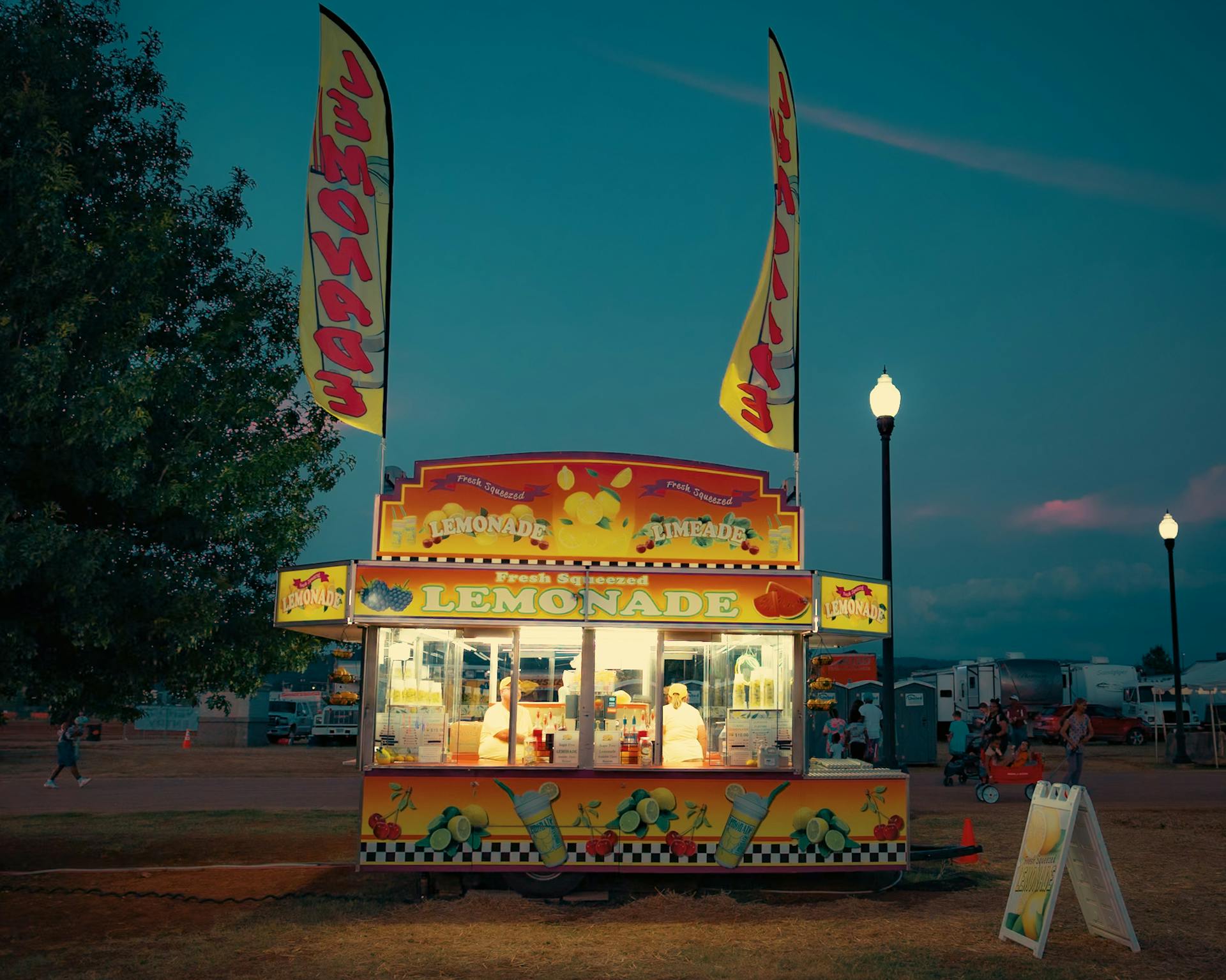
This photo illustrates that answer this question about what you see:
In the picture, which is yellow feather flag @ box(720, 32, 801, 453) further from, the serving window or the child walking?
the child walking

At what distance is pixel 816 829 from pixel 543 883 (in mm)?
2674

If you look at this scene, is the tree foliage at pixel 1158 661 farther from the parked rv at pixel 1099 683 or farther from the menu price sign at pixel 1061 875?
the menu price sign at pixel 1061 875

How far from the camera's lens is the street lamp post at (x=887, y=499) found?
12.2m

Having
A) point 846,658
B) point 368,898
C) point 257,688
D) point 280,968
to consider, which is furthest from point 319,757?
point 280,968

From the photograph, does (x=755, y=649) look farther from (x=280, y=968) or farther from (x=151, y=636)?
(x=151, y=636)

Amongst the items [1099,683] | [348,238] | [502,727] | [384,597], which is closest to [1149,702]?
[1099,683]

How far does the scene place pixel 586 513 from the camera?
11.0m

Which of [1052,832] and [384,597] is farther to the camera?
[384,597]

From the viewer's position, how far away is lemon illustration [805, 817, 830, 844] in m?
10.7

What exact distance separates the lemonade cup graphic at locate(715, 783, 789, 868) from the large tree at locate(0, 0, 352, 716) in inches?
213

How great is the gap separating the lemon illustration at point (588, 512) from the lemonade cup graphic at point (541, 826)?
2.67 m

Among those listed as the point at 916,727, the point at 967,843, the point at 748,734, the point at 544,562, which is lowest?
the point at 967,843

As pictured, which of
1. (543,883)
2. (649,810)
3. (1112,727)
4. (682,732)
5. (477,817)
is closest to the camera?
(477,817)

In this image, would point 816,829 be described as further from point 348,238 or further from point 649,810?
point 348,238
